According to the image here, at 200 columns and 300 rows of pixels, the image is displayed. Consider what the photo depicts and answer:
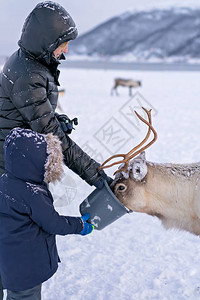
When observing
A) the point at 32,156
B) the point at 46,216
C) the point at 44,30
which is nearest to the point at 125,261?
the point at 46,216

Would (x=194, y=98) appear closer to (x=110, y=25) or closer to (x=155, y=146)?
(x=155, y=146)

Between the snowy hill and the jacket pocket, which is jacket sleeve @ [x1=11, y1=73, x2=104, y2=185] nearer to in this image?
the jacket pocket

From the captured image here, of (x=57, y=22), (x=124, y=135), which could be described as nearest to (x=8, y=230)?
(x=57, y=22)

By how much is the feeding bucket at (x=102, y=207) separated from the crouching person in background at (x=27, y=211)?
308 mm

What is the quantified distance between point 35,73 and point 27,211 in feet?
2.45

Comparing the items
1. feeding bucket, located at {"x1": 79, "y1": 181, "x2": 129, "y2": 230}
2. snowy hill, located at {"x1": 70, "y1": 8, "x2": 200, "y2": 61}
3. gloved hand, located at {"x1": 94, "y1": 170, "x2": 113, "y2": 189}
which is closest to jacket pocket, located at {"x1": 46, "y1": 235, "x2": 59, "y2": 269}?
feeding bucket, located at {"x1": 79, "y1": 181, "x2": 129, "y2": 230}

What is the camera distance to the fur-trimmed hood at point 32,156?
5.73 feet

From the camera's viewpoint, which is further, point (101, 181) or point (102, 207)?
point (101, 181)

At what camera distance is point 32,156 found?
1.75 m

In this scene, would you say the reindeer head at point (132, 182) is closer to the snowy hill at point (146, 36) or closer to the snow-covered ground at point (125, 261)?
the snow-covered ground at point (125, 261)

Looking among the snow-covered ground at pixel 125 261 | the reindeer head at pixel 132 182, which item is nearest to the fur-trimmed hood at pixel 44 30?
the reindeer head at pixel 132 182

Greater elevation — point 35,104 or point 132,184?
point 35,104

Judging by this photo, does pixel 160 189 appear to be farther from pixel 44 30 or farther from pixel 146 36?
pixel 146 36

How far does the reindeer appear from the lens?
2.31 meters
